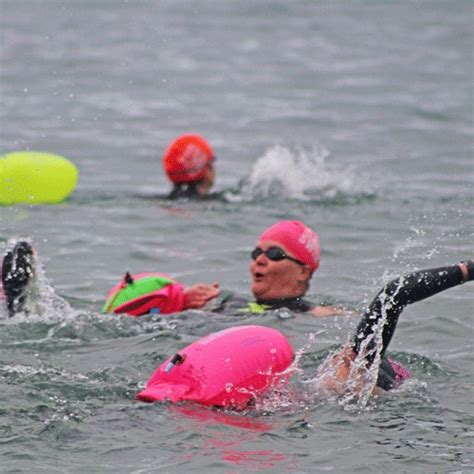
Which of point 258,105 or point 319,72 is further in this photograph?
point 319,72

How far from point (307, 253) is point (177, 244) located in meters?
3.80

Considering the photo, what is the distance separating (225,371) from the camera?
832 cm

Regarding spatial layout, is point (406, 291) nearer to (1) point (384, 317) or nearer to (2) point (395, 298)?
(2) point (395, 298)

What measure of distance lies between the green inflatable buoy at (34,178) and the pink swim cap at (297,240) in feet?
13.7

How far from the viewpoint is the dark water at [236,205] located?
799 centimetres

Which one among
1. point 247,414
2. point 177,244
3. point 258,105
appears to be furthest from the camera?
point 258,105

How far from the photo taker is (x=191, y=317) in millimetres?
10672

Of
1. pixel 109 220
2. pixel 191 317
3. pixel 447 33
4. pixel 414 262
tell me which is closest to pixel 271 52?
pixel 447 33

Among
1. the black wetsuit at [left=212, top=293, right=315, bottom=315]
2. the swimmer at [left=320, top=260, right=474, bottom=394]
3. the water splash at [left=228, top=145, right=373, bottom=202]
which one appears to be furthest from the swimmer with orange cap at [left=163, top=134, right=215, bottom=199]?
the swimmer at [left=320, top=260, right=474, bottom=394]

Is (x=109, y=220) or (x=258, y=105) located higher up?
(x=258, y=105)

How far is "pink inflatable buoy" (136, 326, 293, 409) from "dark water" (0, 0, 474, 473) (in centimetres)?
12

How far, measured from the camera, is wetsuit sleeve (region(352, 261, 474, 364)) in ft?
26.8

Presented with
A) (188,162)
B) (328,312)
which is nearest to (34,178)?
(188,162)

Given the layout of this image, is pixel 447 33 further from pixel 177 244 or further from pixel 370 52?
pixel 177 244
